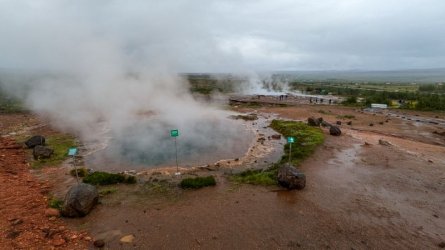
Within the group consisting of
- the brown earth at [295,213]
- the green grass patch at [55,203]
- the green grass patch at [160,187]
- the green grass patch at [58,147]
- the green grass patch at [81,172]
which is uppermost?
the green grass patch at [58,147]

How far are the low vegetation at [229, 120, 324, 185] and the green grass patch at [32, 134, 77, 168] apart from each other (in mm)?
11353

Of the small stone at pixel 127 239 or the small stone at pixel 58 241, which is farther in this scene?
the small stone at pixel 127 239

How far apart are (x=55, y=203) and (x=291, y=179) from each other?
34.4 feet

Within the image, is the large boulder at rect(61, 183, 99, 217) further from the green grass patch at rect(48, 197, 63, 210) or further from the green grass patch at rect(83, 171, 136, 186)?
the green grass patch at rect(83, 171, 136, 186)

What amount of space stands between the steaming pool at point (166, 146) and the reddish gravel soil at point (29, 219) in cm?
385

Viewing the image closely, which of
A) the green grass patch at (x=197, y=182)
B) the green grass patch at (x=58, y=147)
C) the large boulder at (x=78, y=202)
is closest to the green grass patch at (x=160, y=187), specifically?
the green grass patch at (x=197, y=182)

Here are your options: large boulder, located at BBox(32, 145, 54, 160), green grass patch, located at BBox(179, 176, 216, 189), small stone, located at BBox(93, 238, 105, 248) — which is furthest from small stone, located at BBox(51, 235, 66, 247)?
large boulder, located at BBox(32, 145, 54, 160)

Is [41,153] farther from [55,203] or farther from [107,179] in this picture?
[55,203]

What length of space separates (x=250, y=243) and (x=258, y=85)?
80.9 m

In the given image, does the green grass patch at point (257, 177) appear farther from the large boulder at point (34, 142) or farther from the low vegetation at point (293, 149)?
the large boulder at point (34, 142)

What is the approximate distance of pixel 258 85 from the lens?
8794 centimetres

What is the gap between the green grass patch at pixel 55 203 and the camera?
37.9 feet

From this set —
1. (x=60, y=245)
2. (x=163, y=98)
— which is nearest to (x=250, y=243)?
(x=60, y=245)

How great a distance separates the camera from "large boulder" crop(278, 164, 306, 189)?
13.5 metres
